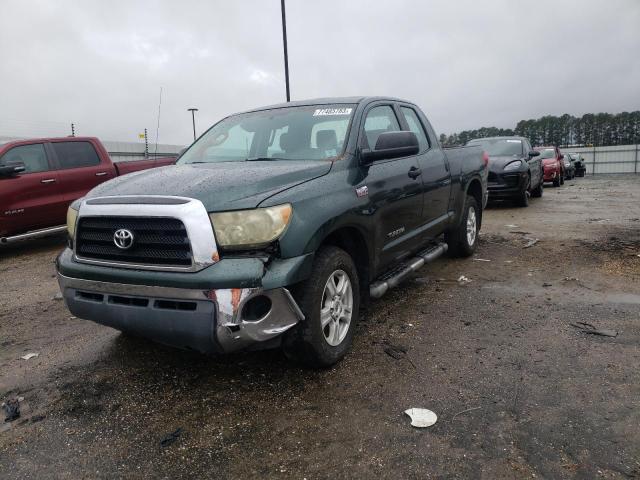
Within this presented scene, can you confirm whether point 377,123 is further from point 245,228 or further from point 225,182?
point 245,228

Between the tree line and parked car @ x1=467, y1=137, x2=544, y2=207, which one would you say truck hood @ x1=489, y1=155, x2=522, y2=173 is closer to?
parked car @ x1=467, y1=137, x2=544, y2=207

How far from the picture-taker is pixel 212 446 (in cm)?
240

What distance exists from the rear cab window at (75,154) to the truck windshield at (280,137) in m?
4.70

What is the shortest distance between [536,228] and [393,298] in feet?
16.3

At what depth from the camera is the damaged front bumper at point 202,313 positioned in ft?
8.14

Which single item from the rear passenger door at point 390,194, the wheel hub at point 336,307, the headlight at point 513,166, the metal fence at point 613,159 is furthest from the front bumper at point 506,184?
the metal fence at point 613,159

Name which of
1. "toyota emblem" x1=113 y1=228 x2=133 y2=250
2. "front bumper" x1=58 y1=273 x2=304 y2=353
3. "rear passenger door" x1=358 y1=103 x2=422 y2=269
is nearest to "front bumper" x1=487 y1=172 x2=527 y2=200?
"rear passenger door" x1=358 y1=103 x2=422 y2=269

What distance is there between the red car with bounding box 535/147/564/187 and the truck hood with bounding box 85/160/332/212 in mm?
18515

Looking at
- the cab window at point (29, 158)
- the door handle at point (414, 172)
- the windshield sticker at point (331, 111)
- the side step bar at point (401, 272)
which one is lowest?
the side step bar at point (401, 272)

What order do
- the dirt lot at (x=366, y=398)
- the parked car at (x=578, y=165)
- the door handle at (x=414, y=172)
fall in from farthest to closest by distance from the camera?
the parked car at (x=578, y=165), the door handle at (x=414, y=172), the dirt lot at (x=366, y=398)

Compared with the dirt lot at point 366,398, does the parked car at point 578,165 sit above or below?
above

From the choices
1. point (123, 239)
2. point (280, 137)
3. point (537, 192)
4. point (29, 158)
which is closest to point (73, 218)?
point (123, 239)

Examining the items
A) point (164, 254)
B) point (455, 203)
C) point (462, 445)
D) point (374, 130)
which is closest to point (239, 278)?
point (164, 254)

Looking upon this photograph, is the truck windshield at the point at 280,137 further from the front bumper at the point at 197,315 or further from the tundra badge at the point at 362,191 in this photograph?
the front bumper at the point at 197,315
